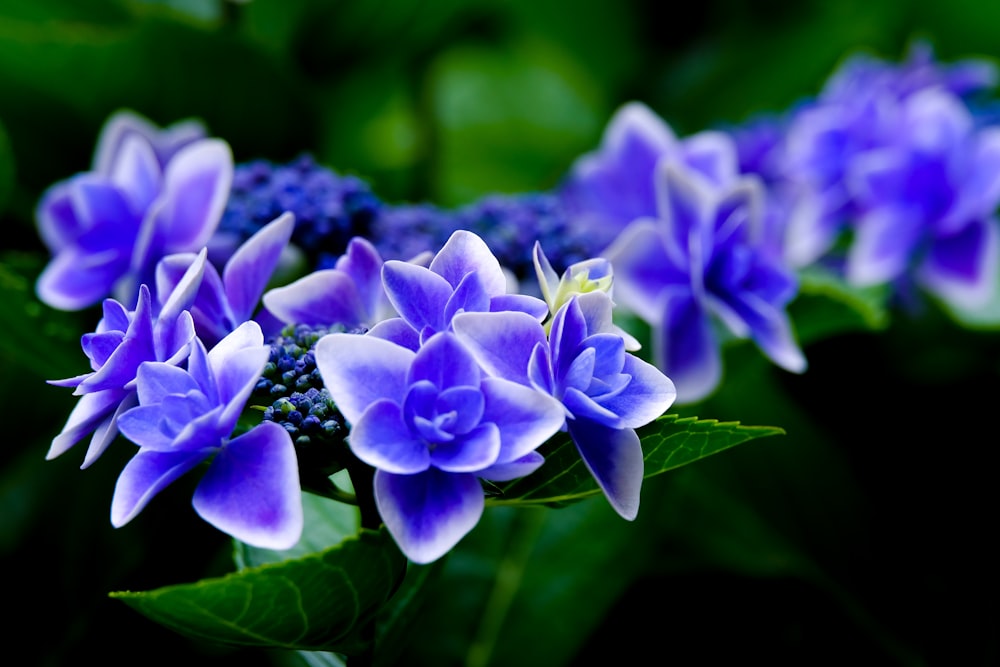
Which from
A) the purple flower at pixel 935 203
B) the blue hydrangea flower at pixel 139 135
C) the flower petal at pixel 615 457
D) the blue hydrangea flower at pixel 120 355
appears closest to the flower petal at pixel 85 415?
the blue hydrangea flower at pixel 120 355

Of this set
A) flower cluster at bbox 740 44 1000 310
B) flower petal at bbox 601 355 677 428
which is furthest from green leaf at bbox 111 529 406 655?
flower cluster at bbox 740 44 1000 310

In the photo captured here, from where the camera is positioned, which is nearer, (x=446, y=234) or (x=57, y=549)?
(x=446, y=234)

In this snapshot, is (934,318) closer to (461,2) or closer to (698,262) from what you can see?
(698,262)

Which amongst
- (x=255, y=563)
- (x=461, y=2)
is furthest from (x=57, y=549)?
(x=461, y=2)

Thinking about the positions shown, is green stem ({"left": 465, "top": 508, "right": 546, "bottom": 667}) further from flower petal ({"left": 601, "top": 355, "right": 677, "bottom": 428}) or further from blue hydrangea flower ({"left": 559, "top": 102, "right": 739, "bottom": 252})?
flower petal ({"left": 601, "top": 355, "right": 677, "bottom": 428})

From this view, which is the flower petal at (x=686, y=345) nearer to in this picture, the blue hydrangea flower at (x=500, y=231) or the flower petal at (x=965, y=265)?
the blue hydrangea flower at (x=500, y=231)

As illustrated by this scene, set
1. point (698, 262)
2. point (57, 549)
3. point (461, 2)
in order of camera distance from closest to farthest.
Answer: point (698, 262), point (57, 549), point (461, 2)
